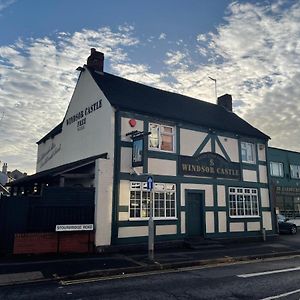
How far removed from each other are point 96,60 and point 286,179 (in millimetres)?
24501

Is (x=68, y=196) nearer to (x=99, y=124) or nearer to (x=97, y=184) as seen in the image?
(x=97, y=184)

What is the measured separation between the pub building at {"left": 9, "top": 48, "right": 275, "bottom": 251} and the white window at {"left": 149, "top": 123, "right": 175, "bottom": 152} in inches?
2.2

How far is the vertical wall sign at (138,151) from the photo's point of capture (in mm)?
14547

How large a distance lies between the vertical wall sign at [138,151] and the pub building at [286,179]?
70.1 feet

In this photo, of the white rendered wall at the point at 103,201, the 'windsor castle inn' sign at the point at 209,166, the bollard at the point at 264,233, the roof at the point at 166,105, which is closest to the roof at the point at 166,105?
the roof at the point at 166,105

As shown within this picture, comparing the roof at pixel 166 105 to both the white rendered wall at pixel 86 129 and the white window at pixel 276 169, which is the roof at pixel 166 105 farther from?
the white window at pixel 276 169

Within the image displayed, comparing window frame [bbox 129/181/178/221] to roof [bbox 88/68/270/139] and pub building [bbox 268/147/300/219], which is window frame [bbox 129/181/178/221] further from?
pub building [bbox 268/147/300/219]

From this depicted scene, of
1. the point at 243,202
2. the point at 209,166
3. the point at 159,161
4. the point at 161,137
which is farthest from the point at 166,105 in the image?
the point at 243,202

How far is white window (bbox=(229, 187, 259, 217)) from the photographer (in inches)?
750

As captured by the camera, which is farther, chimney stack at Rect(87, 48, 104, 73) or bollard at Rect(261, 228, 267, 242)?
bollard at Rect(261, 228, 267, 242)

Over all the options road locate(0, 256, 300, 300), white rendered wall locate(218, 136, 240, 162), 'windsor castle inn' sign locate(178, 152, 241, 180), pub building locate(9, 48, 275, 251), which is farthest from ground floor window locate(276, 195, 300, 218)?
→ road locate(0, 256, 300, 300)

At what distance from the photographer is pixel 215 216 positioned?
18016mm

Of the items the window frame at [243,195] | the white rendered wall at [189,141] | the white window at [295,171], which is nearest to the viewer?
the white rendered wall at [189,141]

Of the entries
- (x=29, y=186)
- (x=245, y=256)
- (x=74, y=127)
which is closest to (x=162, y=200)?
(x=245, y=256)
